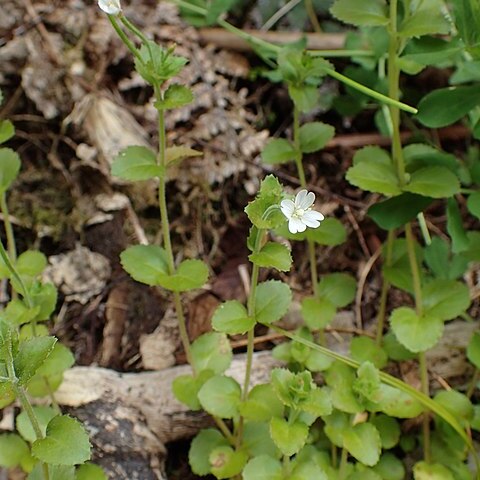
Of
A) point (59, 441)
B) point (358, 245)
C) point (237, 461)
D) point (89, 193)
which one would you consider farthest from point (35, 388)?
point (358, 245)

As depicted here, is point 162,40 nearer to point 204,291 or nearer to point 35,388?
point 204,291

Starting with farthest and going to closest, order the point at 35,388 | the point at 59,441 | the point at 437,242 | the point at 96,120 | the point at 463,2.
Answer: the point at 96,120, the point at 437,242, the point at 35,388, the point at 463,2, the point at 59,441

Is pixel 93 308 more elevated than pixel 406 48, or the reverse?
pixel 406 48

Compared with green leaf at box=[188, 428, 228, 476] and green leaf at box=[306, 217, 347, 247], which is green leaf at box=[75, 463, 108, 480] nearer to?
green leaf at box=[188, 428, 228, 476]

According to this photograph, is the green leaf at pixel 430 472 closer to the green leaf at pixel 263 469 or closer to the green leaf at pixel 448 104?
the green leaf at pixel 263 469

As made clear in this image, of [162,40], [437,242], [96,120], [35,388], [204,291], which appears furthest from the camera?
[162,40]

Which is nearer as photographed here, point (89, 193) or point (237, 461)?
point (237, 461)

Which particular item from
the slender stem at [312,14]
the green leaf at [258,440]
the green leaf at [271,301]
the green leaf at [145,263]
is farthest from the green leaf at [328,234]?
the slender stem at [312,14]

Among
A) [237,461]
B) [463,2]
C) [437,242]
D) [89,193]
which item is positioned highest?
[463,2]
